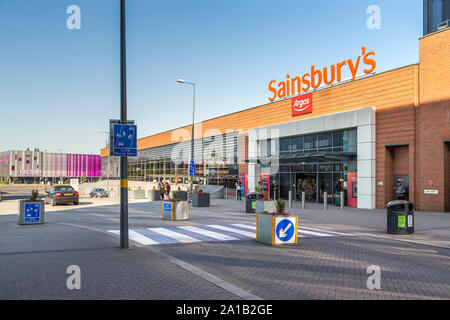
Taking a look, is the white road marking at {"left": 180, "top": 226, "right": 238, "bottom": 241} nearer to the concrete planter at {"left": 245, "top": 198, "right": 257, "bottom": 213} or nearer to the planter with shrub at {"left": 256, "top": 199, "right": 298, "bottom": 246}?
the planter with shrub at {"left": 256, "top": 199, "right": 298, "bottom": 246}

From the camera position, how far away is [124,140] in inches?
372

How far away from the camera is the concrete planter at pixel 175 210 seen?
16156 millimetres

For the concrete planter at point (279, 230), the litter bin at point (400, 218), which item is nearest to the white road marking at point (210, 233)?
the concrete planter at point (279, 230)

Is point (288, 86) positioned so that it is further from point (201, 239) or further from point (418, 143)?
point (201, 239)

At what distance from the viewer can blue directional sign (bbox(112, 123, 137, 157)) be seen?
928 centimetres

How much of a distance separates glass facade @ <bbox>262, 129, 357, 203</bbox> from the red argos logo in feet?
6.56

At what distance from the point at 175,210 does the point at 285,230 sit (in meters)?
6.84

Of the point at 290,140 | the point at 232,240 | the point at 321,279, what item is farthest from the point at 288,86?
the point at 321,279

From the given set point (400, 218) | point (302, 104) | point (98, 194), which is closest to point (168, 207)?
point (400, 218)

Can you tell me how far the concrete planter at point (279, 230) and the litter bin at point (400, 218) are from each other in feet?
13.8

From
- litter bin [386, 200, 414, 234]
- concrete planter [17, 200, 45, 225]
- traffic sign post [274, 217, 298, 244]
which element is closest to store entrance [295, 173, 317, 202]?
litter bin [386, 200, 414, 234]
